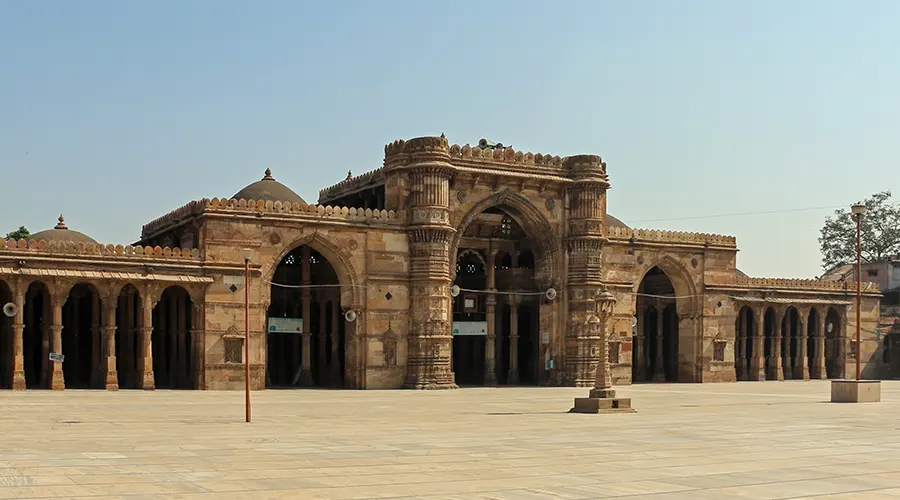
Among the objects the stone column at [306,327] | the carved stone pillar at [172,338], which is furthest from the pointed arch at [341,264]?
the carved stone pillar at [172,338]

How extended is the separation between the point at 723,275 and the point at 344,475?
4039cm

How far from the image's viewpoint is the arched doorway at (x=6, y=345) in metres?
36.3

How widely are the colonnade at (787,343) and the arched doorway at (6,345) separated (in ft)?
112

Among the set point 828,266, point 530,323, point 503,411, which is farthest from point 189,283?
point 828,266

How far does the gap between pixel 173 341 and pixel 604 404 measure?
20363mm

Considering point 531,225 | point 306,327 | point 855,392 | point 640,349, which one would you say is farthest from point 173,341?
point 855,392

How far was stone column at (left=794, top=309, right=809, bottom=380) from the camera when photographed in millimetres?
55625

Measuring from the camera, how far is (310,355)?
46688 millimetres

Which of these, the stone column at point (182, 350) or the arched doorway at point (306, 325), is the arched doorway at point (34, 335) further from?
the arched doorway at point (306, 325)

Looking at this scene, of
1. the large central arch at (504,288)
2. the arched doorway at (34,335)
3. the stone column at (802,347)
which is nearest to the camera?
the arched doorway at (34,335)

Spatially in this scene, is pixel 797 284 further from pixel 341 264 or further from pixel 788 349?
pixel 341 264

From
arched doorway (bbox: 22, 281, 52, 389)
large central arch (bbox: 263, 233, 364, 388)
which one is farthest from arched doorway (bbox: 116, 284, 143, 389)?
large central arch (bbox: 263, 233, 364, 388)

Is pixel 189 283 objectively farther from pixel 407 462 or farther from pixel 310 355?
pixel 407 462

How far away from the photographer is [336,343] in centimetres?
4478
